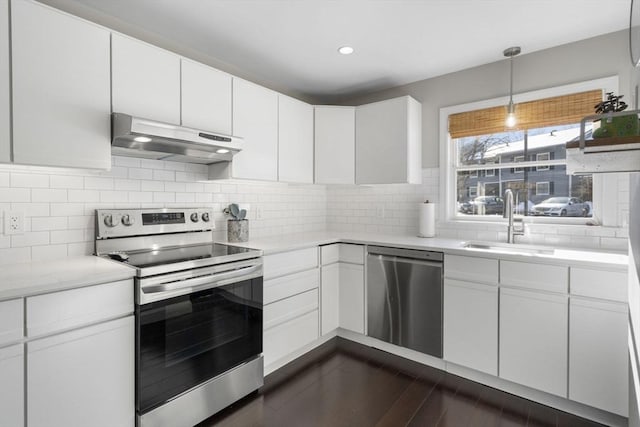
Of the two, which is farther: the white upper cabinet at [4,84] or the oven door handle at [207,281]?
the oven door handle at [207,281]

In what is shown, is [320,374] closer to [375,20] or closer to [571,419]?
[571,419]

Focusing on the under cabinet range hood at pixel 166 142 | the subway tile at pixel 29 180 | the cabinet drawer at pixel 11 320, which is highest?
the under cabinet range hood at pixel 166 142

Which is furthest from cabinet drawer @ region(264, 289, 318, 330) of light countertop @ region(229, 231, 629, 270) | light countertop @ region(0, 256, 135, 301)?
light countertop @ region(0, 256, 135, 301)

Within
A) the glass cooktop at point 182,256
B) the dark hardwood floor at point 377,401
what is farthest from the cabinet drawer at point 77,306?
the dark hardwood floor at point 377,401

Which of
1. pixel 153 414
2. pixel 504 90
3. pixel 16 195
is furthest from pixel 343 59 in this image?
pixel 153 414

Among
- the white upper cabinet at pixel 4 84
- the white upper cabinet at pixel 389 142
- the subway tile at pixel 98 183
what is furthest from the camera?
the white upper cabinet at pixel 389 142

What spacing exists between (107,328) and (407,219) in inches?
102

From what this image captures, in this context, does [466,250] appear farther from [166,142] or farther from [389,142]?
[166,142]

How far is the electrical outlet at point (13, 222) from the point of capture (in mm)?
1777

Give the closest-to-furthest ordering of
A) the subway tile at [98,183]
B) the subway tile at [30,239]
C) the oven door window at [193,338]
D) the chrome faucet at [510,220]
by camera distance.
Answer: the oven door window at [193,338] < the subway tile at [30,239] < the subway tile at [98,183] < the chrome faucet at [510,220]

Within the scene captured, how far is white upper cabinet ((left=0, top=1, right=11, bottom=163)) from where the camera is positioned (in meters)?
1.52

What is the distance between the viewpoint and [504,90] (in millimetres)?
2789

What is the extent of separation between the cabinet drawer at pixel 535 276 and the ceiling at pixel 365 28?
1.60m

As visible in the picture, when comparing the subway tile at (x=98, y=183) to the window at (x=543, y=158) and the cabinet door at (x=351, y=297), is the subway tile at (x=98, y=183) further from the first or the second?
the window at (x=543, y=158)
